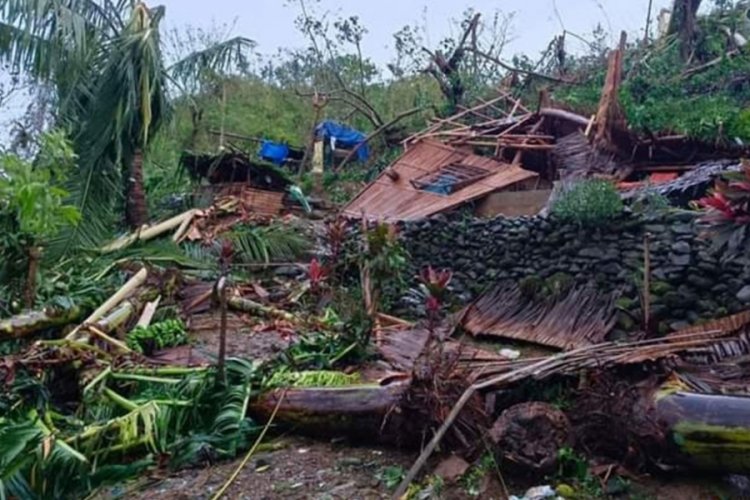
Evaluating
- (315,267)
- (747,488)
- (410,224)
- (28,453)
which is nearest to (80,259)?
(315,267)

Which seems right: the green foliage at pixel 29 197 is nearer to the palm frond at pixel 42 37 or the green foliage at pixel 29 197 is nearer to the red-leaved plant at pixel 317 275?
the red-leaved plant at pixel 317 275

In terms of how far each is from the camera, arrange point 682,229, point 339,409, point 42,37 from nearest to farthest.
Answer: point 339,409 < point 682,229 < point 42,37

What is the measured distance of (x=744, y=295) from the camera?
6.16 meters

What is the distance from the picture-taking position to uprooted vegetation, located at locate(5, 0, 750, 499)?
11.8 feet

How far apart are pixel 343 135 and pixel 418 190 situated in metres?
A: 4.72

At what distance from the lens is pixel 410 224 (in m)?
9.55

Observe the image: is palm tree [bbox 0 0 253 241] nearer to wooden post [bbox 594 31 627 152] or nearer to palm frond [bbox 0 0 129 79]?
palm frond [bbox 0 0 129 79]

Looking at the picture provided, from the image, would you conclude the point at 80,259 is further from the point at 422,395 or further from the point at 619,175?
the point at 619,175

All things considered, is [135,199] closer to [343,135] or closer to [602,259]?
[343,135]

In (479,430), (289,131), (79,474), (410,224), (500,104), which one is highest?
(500,104)

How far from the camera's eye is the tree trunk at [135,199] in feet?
33.0

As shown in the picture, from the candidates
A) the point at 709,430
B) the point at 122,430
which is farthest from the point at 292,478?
the point at 709,430

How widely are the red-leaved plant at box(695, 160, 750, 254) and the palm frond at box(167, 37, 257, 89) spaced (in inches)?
336

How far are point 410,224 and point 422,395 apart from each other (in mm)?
6026
